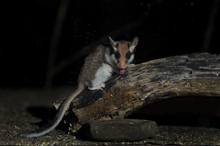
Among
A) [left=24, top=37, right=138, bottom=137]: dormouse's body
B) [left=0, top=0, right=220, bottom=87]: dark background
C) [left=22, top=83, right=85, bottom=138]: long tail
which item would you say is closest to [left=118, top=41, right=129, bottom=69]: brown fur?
[left=24, top=37, right=138, bottom=137]: dormouse's body

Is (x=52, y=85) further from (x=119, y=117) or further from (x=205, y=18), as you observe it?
(x=119, y=117)

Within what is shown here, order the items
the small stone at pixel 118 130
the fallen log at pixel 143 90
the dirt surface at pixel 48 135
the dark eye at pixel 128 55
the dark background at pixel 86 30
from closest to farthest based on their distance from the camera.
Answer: the small stone at pixel 118 130 < the dirt surface at pixel 48 135 < the fallen log at pixel 143 90 < the dark eye at pixel 128 55 < the dark background at pixel 86 30

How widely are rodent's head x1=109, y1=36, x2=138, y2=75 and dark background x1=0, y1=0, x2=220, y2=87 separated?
1.17 meters

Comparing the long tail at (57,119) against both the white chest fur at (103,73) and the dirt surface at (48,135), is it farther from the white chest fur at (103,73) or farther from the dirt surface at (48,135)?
the white chest fur at (103,73)

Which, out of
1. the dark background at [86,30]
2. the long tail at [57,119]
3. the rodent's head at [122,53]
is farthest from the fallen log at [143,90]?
the dark background at [86,30]

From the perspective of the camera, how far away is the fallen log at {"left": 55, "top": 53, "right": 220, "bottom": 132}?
6.48m

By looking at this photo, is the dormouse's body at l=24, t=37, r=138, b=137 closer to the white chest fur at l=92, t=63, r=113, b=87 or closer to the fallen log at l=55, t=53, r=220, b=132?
the white chest fur at l=92, t=63, r=113, b=87

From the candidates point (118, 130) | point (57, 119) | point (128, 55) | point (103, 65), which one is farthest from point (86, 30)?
point (118, 130)

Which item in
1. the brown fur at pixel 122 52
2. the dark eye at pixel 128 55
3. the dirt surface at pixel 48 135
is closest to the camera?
the dirt surface at pixel 48 135

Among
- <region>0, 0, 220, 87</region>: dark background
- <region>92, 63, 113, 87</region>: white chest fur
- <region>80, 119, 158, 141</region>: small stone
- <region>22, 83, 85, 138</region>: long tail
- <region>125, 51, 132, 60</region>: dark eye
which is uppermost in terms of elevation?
<region>0, 0, 220, 87</region>: dark background

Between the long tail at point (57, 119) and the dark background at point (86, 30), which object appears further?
the dark background at point (86, 30)

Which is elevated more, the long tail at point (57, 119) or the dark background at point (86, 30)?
the dark background at point (86, 30)

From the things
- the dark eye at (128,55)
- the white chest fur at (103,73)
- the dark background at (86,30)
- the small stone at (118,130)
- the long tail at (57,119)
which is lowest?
the small stone at (118,130)

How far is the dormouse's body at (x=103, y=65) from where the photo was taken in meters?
6.93
